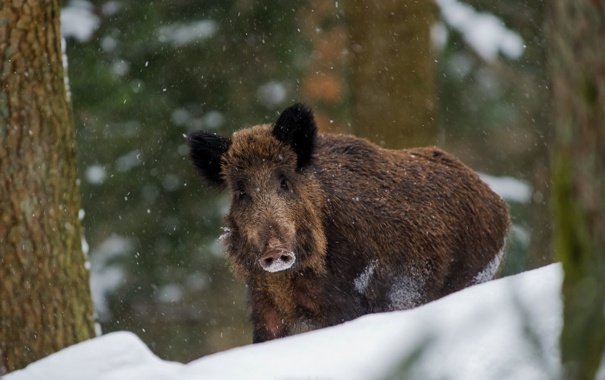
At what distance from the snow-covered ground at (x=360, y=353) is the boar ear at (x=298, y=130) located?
3.00 m

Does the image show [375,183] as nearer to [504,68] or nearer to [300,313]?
[300,313]

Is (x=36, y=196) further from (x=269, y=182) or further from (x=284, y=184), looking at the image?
(x=284, y=184)

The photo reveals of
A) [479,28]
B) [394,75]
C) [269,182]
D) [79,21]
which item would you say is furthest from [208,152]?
[479,28]

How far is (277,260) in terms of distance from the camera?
6.66m

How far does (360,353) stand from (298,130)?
11.8 feet

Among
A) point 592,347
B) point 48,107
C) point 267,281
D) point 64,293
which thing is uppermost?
point 48,107

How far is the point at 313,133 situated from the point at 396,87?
139 inches

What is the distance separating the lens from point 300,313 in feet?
24.8

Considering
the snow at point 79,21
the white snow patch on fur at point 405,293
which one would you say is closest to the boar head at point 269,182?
the white snow patch on fur at point 405,293

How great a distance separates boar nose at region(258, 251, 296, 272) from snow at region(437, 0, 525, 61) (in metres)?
8.16

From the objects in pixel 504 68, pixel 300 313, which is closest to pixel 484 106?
pixel 504 68

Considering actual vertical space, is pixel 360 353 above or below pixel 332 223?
above

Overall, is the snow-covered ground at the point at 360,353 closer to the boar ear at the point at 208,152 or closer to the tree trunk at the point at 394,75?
the boar ear at the point at 208,152

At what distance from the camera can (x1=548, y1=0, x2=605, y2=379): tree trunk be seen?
228 cm
